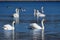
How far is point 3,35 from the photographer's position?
1581 cm

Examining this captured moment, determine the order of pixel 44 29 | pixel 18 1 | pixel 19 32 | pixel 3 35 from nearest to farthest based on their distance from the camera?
pixel 3 35, pixel 19 32, pixel 44 29, pixel 18 1

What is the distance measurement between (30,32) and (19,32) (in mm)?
574

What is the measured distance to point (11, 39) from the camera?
14633 millimetres

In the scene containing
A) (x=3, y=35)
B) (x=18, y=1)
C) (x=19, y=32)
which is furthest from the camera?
(x=18, y=1)

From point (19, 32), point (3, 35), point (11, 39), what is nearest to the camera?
point (11, 39)

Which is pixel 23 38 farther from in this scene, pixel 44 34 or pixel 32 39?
pixel 44 34

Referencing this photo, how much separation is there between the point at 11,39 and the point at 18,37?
0.80m

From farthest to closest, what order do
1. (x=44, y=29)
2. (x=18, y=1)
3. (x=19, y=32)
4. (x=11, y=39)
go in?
(x=18, y=1)
(x=44, y=29)
(x=19, y=32)
(x=11, y=39)

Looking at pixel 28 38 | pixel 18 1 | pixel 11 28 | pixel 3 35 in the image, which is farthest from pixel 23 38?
pixel 18 1

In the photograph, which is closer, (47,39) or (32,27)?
(47,39)

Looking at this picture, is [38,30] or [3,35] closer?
[3,35]

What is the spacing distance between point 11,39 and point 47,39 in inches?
63.3

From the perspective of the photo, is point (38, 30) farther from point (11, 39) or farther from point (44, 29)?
point (11, 39)

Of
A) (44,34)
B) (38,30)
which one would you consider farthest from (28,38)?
(38,30)
